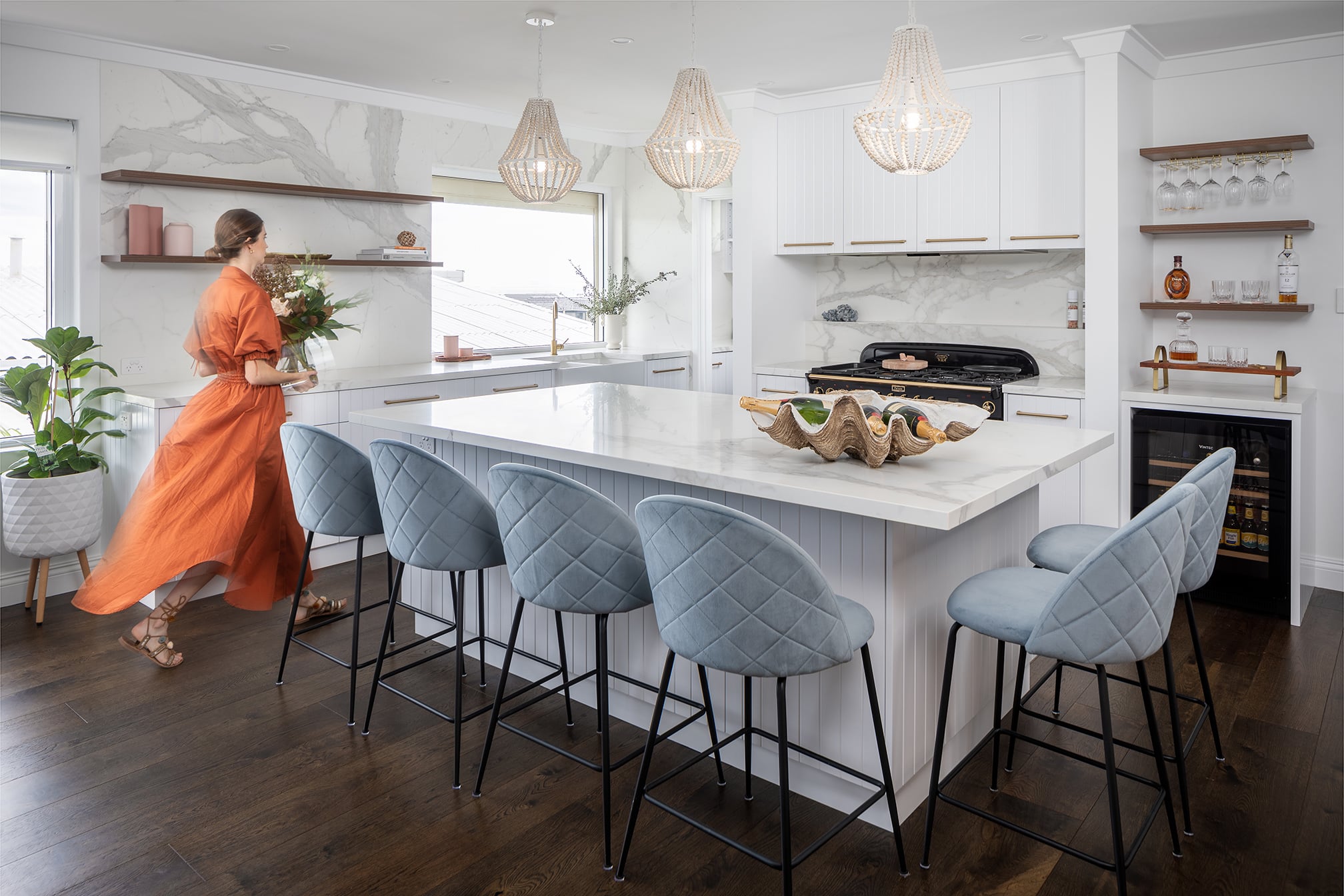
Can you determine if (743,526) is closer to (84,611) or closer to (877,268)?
(84,611)

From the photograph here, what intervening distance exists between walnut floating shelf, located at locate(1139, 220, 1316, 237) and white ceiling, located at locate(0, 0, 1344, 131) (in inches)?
30.1

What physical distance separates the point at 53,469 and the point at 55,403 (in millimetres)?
382

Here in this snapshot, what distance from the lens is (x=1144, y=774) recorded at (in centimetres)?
254

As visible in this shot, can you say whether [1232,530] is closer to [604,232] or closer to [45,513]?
[604,232]

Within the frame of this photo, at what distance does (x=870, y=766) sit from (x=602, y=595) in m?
0.77

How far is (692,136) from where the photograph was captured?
2943 mm

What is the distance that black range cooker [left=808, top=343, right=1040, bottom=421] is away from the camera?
4.48 m

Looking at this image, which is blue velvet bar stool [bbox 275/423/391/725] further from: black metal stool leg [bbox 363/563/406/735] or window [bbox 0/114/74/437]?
window [bbox 0/114/74/437]

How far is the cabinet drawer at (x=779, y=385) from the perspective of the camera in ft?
16.9

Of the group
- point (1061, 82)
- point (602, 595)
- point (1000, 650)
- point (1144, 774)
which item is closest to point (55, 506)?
point (602, 595)

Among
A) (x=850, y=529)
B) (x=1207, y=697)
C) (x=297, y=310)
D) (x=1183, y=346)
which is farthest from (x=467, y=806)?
(x=1183, y=346)

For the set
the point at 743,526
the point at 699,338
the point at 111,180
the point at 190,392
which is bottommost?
the point at 743,526

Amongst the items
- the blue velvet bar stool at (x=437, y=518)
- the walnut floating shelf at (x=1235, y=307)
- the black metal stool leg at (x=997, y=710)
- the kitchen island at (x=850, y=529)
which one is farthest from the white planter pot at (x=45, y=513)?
the walnut floating shelf at (x=1235, y=307)

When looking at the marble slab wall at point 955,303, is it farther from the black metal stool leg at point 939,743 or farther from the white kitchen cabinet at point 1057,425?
the black metal stool leg at point 939,743
